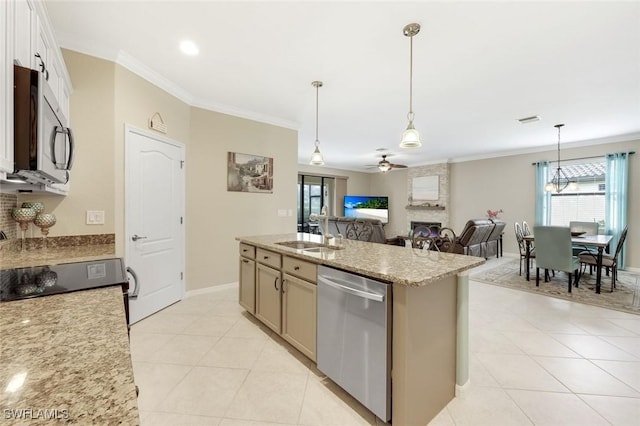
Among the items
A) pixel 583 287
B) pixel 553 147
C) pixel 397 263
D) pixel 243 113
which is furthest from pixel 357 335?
pixel 553 147

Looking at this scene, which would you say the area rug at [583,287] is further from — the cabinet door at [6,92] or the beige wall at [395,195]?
the cabinet door at [6,92]

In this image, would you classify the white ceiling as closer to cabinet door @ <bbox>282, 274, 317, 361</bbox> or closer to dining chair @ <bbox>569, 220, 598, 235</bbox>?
dining chair @ <bbox>569, 220, 598, 235</bbox>

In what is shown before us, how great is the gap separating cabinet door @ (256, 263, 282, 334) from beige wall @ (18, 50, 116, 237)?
152 cm

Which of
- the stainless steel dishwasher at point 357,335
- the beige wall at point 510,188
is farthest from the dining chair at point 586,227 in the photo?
the stainless steel dishwasher at point 357,335

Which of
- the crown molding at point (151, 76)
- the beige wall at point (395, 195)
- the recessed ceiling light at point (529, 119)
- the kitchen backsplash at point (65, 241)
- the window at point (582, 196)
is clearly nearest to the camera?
the kitchen backsplash at point (65, 241)

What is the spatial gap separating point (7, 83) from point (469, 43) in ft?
10.1

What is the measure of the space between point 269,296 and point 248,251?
1.97 ft

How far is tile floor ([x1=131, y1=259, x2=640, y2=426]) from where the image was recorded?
166 centimetres

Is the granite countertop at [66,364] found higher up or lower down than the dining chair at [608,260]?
higher up

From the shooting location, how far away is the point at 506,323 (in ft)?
9.67

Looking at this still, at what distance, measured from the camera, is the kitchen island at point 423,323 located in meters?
1.44

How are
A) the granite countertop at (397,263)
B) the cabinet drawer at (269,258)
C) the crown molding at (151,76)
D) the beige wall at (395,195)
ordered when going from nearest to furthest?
the granite countertop at (397,263) → the cabinet drawer at (269,258) → the crown molding at (151,76) → the beige wall at (395,195)

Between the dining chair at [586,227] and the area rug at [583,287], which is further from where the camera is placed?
the dining chair at [586,227]

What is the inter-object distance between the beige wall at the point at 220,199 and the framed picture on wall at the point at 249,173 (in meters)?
0.07
